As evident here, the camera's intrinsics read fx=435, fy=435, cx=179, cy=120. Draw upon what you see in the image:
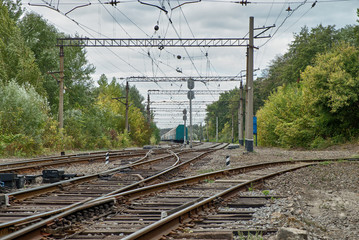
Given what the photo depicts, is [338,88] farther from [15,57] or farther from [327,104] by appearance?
[15,57]

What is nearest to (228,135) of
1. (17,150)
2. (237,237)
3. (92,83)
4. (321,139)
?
(92,83)

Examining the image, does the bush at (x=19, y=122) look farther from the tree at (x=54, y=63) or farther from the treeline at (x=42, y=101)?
the tree at (x=54, y=63)

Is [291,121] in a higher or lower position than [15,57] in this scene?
lower

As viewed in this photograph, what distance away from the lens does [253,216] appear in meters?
7.44

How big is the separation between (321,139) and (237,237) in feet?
108

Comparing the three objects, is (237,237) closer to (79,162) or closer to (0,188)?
(0,188)

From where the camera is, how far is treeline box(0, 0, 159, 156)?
26.8 metres

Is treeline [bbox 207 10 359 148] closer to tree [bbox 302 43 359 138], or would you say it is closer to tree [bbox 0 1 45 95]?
tree [bbox 302 43 359 138]

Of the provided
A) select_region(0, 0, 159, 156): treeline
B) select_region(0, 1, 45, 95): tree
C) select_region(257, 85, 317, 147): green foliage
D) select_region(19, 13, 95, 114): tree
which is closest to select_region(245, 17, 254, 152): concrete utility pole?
select_region(257, 85, 317, 147): green foliage

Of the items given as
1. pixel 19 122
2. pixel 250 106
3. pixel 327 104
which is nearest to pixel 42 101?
pixel 19 122

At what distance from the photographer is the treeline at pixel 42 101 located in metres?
26.8

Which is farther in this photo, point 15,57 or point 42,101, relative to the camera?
point 15,57

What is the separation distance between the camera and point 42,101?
3041 cm

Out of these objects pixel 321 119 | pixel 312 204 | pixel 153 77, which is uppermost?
pixel 153 77
